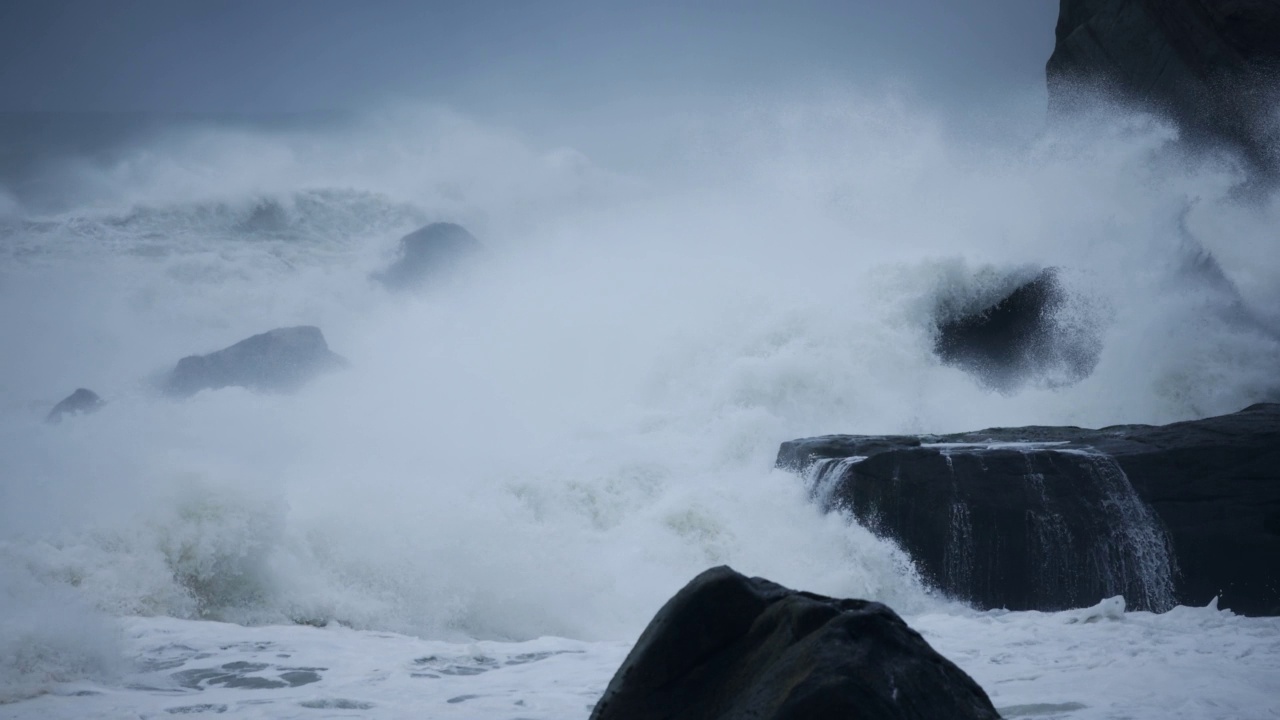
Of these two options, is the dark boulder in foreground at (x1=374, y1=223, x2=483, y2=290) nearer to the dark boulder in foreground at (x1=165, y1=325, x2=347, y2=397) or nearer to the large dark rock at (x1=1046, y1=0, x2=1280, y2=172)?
the dark boulder in foreground at (x1=165, y1=325, x2=347, y2=397)

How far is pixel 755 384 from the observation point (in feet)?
43.7

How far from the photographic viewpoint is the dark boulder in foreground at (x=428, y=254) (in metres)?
30.9

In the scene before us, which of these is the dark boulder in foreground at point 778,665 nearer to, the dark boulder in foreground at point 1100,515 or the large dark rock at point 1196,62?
the dark boulder in foreground at point 1100,515

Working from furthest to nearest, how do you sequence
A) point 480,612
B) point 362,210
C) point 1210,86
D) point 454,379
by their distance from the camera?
point 362,210 → point 454,379 → point 1210,86 → point 480,612

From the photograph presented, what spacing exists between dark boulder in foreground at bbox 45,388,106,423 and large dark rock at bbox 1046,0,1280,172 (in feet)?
87.9

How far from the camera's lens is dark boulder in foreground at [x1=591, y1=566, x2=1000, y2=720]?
7.76 ft

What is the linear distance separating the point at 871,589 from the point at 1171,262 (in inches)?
377

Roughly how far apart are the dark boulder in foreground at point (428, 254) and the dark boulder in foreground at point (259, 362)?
6036mm

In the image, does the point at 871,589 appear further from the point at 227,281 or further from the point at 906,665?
the point at 227,281

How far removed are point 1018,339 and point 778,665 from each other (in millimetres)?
12944

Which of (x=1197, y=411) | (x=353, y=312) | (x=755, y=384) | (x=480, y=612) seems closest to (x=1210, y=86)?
(x=1197, y=411)

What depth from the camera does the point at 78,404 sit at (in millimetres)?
22609

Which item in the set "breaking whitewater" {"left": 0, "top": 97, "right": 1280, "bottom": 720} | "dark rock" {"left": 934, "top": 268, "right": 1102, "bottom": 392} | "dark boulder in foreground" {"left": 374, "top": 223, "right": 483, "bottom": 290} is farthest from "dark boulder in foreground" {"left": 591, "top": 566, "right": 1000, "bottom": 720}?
"dark boulder in foreground" {"left": 374, "top": 223, "right": 483, "bottom": 290}

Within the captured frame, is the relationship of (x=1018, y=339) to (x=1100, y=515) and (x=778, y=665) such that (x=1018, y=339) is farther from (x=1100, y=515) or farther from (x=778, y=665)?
(x=778, y=665)
